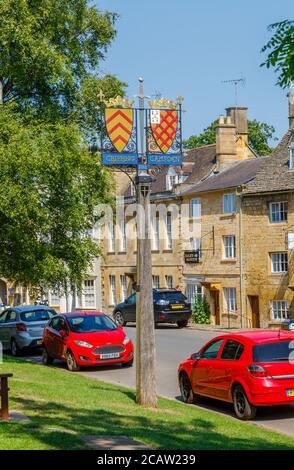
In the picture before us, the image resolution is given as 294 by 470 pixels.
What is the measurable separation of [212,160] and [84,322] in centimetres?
2898

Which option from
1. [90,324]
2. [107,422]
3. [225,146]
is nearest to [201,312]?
[225,146]

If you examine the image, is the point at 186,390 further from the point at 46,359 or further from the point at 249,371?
the point at 46,359

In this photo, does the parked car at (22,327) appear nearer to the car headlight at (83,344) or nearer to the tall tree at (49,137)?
the tall tree at (49,137)

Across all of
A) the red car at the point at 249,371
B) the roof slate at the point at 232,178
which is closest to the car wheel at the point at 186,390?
the red car at the point at 249,371

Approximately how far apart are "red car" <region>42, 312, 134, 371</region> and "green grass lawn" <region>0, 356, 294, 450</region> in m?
3.62

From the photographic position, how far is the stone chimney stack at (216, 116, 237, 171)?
51.0 metres

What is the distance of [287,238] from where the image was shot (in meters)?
42.2

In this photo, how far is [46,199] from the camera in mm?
23312

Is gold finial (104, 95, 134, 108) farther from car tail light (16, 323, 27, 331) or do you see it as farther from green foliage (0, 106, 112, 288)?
car tail light (16, 323, 27, 331)

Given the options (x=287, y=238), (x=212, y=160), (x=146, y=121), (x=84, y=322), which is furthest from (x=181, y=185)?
(x=146, y=121)

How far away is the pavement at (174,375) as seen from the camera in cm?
1559

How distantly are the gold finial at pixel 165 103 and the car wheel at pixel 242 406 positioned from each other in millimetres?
6778

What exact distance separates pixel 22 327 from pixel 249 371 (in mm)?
14278

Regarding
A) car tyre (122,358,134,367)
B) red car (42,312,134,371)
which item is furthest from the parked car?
car tyre (122,358,134,367)
